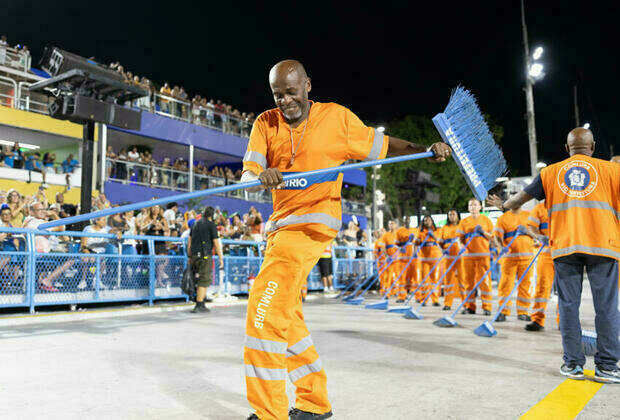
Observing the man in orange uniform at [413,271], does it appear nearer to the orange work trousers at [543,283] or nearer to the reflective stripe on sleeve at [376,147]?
the orange work trousers at [543,283]

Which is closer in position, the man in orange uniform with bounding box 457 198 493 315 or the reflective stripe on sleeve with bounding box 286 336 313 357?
the reflective stripe on sleeve with bounding box 286 336 313 357

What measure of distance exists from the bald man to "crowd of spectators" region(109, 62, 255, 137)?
19.2 meters

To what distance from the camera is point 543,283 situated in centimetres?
712

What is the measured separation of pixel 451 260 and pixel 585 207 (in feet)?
23.2

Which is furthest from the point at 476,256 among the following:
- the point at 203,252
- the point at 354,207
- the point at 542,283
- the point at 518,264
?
the point at 354,207

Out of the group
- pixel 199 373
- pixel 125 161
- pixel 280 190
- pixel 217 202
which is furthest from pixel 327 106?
pixel 217 202

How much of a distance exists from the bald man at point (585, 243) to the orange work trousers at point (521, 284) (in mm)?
3786

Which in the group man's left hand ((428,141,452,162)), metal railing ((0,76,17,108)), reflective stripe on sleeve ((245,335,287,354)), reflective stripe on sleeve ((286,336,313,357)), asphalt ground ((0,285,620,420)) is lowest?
asphalt ground ((0,285,620,420))

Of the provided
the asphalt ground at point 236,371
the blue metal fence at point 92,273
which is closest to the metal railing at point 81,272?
the blue metal fence at point 92,273

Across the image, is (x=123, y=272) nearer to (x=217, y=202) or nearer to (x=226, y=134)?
(x=217, y=202)

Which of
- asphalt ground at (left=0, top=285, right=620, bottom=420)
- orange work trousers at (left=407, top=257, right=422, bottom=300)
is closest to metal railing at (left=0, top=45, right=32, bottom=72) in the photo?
asphalt ground at (left=0, top=285, right=620, bottom=420)

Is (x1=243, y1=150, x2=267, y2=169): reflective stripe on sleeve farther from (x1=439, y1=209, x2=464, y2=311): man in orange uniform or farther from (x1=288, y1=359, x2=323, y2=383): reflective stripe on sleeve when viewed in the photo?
(x1=439, y1=209, x2=464, y2=311): man in orange uniform

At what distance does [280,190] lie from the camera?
2816mm

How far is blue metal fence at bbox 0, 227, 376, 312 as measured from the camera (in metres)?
7.96
